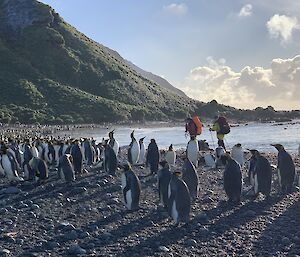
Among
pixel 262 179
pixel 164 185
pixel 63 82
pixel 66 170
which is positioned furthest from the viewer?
pixel 63 82

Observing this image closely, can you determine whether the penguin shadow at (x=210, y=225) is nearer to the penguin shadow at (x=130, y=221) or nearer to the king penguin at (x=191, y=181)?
the penguin shadow at (x=130, y=221)

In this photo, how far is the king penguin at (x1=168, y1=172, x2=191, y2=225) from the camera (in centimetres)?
941

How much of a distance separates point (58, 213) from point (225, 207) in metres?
3.49

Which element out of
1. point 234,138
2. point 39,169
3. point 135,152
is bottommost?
point 234,138

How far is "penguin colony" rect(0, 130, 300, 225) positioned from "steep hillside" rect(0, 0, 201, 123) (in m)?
43.8

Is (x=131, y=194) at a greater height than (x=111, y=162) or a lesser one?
lesser

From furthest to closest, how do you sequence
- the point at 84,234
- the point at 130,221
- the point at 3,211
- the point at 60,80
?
the point at 60,80
the point at 3,211
the point at 130,221
the point at 84,234

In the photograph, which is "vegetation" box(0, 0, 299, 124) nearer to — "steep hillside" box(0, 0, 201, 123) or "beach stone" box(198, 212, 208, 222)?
"steep hillside" box(0, 0, 201, 123)

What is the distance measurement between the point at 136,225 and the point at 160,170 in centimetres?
219

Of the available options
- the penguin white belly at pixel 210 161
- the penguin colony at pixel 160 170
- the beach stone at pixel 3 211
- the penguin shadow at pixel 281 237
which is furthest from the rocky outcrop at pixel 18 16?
the penguin shadow at pixel 281 237

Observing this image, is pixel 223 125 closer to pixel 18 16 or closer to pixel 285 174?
pixel 285 174

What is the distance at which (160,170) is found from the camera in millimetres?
11547

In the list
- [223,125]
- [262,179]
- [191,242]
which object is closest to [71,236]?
[191,242]

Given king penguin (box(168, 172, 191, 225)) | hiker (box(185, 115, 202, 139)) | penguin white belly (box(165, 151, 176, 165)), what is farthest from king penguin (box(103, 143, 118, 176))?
king penguin (box(168, 172, 191, 225))
